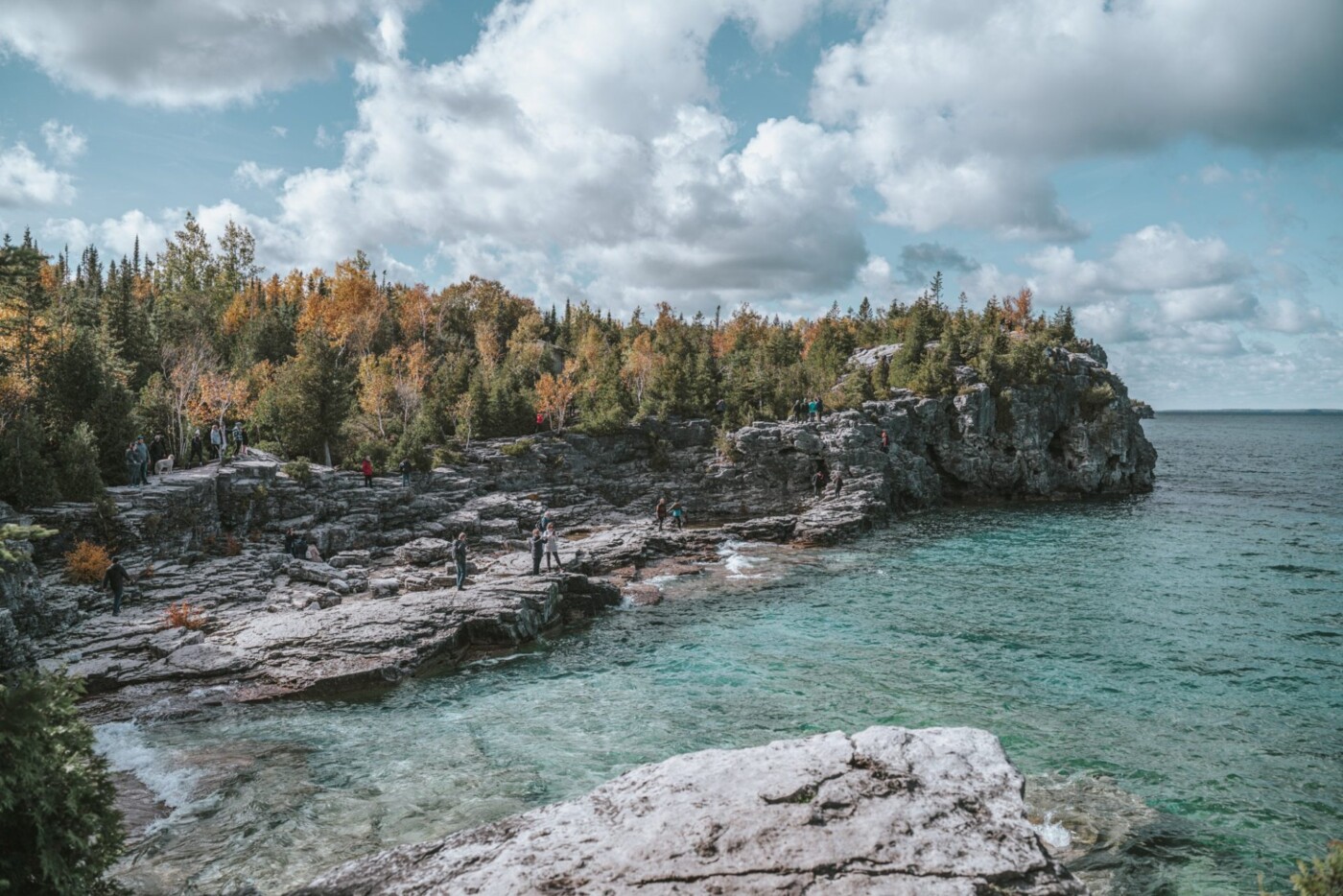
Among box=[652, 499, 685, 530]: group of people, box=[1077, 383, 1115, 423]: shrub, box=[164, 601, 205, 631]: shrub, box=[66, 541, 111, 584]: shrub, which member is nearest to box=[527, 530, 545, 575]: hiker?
box=[164, 601, 205, 631]: shrub

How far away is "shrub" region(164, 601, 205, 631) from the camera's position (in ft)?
77.8

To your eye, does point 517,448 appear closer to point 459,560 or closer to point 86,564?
point 459,560

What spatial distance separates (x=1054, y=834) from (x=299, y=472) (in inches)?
1538

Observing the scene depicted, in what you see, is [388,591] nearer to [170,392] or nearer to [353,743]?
[353,743]

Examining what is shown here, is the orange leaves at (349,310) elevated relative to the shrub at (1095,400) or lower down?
elevated

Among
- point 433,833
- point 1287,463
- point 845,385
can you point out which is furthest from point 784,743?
point 1287,463

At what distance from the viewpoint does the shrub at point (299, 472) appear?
39000 mm

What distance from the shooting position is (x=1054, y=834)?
43.0 ft

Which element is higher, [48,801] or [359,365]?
[359,365]

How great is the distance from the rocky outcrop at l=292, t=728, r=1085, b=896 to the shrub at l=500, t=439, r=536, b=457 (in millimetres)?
44028

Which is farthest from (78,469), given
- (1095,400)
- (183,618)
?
(1095,400)

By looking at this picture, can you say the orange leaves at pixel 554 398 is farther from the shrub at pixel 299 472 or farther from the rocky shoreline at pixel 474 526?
the shrub at pixel 299 472

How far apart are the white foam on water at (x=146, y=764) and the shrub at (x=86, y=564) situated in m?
10.2

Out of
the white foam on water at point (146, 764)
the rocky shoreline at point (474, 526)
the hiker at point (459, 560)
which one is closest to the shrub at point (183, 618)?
the rocky shoreline at point (474, 526)
